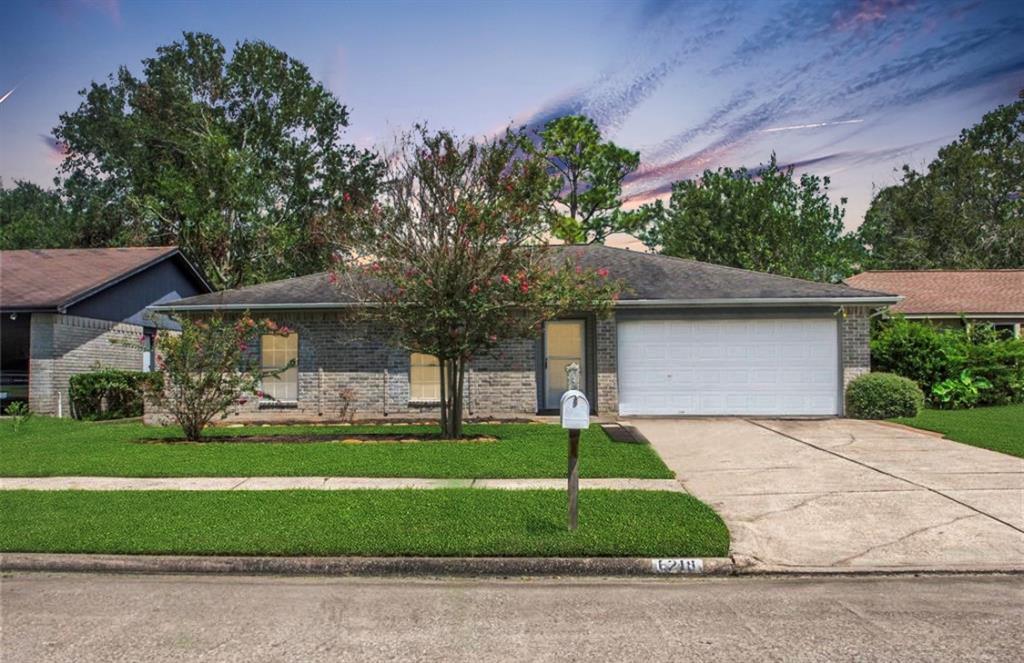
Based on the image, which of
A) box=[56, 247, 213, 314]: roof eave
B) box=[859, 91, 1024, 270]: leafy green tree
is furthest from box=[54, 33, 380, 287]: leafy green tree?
box=[859, 91, 1024, 270]: leafy green tree

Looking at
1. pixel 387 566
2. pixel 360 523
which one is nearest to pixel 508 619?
pixel 387 566

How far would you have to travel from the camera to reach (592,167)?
3969cm

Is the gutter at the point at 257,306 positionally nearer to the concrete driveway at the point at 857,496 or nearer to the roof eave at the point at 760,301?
the roof eave at the point at 760,301

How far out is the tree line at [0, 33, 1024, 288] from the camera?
1288 inches

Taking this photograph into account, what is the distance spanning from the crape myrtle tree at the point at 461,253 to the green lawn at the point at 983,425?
6567 mm

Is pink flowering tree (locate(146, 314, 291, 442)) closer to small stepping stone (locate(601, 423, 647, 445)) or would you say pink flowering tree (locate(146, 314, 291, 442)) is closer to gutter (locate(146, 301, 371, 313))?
gutter (locate(146, 301, 371, 313))

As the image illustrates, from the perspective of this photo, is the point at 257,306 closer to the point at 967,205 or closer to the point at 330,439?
the point at 330,439

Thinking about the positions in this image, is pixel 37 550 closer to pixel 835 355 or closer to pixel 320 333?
pixel 320 333

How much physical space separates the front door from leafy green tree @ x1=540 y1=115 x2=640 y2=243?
23.7m

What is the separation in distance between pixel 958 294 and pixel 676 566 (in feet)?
75.5

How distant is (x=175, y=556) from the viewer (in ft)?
19.5

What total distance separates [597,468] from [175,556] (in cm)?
512

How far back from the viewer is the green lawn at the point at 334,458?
9.16m

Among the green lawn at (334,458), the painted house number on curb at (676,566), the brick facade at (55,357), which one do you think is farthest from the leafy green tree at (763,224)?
the painted house number on curb at (676,566)
